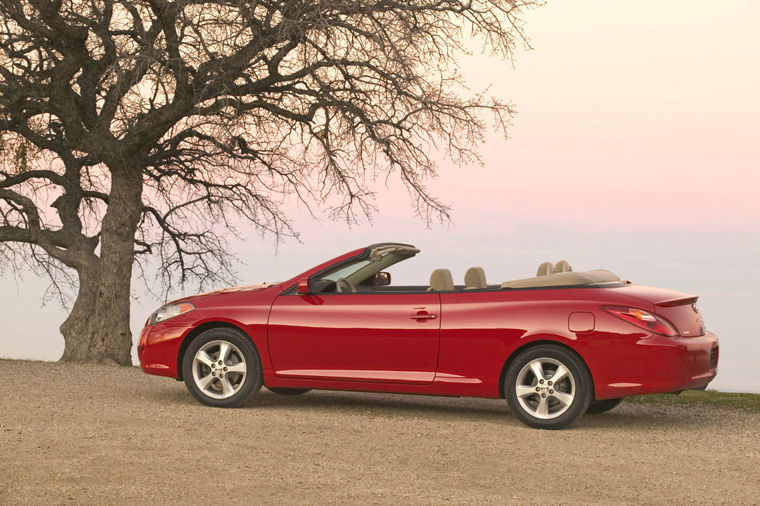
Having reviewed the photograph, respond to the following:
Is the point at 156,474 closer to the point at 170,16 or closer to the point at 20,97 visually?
the point at 170,16

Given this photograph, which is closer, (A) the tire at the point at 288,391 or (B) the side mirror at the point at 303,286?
(B) the side mirror at the point at 303,286

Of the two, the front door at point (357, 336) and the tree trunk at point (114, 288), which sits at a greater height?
the tree trunk at point (114, 288)

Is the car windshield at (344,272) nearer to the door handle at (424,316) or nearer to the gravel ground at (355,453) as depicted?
the door handle at (424,316)

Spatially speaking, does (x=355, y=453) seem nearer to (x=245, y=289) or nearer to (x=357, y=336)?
(x=357, y=336)

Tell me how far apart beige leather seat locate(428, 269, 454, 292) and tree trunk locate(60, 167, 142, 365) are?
385 inches

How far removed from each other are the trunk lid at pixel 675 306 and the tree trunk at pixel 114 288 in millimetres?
11079

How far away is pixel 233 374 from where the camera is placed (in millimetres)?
10211

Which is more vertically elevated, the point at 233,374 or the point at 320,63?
the point at 320,63

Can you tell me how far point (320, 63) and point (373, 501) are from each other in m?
11.0

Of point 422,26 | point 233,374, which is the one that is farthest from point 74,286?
point 233,374

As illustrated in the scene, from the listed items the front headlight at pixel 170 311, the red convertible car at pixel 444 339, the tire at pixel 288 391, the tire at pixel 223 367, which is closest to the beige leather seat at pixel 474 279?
the red convertible car at pixel 444 339

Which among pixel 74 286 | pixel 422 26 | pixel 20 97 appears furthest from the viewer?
pixel 74 286

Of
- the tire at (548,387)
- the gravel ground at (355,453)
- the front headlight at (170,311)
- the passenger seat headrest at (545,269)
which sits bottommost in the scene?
the gravel ground at (355,453)

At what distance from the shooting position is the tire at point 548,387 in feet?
29.6
